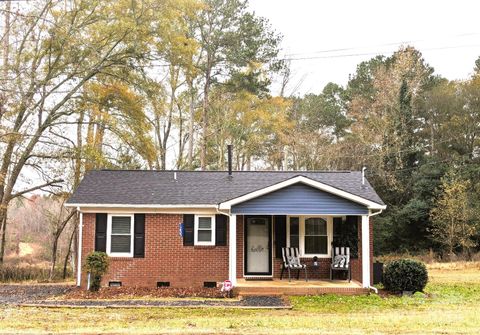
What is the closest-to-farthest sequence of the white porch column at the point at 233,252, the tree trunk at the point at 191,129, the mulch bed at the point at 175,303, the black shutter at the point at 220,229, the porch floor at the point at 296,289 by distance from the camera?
1. the mulch bed at the point at 175,303
2. the porch floor at the point at 296,289
3. the white porch column at the point at 233,252
4. the black shutter at the point at 220,229
5. the tree trunk at the point at 191,129

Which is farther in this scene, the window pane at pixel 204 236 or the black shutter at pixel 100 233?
the window pane at pixel 204 236

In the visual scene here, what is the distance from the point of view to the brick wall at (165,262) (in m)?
16.3

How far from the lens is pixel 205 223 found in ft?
54.5

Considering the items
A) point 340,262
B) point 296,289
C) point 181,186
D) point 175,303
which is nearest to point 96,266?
point 175,303

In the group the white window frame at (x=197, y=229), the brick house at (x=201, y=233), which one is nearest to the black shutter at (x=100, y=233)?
the brick house at (x=201, y=233)

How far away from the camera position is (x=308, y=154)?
3512cm

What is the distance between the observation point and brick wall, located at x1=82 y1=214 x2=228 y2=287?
16.3 meters

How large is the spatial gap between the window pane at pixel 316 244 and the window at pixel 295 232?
0.99 ft

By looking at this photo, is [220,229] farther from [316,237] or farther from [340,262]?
[340,262]

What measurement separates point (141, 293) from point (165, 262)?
1709 mm

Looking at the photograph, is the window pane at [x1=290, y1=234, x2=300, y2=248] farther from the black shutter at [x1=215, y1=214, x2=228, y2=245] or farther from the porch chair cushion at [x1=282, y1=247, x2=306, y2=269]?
the black shutter at [x1=215, y1=214, x2=228, y2=245]

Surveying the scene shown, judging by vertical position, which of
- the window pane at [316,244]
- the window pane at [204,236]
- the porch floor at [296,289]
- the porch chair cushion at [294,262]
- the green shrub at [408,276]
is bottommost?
the porch floor at [296,289]

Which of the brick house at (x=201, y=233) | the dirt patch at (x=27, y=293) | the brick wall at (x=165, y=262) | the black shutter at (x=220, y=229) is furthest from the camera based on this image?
the black shutter at (x=220, y=229)

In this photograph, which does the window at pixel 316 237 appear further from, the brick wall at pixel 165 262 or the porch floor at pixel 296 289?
the brick wall at pixel 165 262
